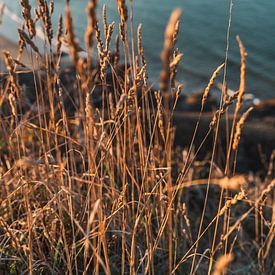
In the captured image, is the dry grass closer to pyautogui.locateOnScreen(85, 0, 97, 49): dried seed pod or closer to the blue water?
pyautogui.locateOnScreen(85, 0, 97, 49): dried seed pod

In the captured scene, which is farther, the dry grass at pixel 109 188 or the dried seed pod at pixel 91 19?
the dry grass at pixel 109 188

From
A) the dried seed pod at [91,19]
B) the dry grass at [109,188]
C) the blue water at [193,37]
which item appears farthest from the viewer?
Result: the blue water at [193,37]

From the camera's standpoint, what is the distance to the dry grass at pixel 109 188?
104 cm

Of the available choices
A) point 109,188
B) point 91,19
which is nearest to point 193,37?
point 109,188

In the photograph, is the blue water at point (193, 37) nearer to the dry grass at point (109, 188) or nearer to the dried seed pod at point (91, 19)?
the dry grass at point (109, 188)

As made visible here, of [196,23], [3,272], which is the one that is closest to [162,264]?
[3,272]

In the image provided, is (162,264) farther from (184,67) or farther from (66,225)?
(184,67)

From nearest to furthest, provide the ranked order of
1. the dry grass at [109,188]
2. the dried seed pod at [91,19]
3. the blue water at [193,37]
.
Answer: the dried seed pod at [91,19] < the dry grass at [109,188] < the blue water at [193,37]

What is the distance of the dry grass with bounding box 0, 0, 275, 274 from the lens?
1045 millimetres

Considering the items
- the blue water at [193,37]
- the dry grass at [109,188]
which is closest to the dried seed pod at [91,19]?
the dry grass at [109,188]

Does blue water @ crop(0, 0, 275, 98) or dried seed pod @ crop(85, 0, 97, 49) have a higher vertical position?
dried seed pod @ crop(85, 0, 97, 49)

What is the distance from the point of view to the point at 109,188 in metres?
1.84

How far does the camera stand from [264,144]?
3832 millimetres

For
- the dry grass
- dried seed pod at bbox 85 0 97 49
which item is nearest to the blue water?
the dry grass
